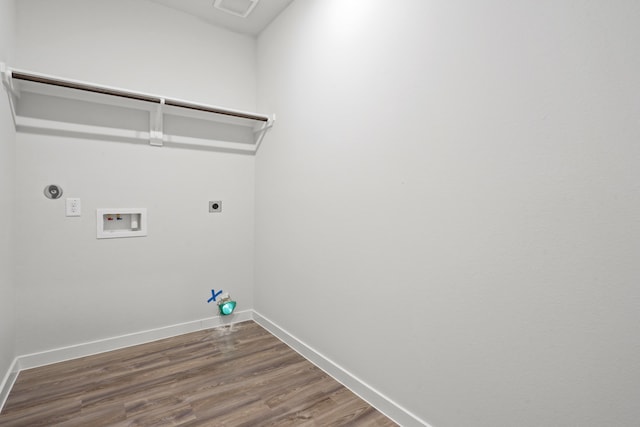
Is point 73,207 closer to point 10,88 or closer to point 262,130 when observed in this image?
point 10,88

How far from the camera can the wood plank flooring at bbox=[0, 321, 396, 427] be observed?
1661mm

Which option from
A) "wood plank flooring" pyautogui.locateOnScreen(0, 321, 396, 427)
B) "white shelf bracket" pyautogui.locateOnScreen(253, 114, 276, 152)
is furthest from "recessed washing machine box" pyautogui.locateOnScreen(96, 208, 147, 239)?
"white shelf bracket" pyautogui.locateOnScreen(253, 114, 276, 152)

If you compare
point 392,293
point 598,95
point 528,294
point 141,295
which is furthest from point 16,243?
point 598,95

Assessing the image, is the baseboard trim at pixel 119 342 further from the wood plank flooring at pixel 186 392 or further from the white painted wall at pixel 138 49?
the white painted wall at pixel 138 49

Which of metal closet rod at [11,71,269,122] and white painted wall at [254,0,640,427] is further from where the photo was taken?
metal closet rod at [11,71,269,122]

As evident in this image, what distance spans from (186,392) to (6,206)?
150 cm

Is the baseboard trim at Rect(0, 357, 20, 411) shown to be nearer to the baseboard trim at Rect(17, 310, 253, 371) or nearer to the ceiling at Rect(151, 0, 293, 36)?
the baseboard trim at Rect(17, 310, 253, 371)

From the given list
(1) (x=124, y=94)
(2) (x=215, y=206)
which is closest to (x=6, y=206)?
(1) (x=124, y=94)

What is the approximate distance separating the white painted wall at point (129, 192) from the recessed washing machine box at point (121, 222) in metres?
0.05

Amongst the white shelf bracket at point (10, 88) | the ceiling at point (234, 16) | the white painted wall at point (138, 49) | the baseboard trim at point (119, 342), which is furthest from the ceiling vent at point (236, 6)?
the baseboard trim at point (119, 342)

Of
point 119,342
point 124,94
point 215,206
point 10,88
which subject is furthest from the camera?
point 215,206

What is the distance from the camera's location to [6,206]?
1.86 m

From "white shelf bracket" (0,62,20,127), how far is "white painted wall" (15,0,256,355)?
0.17m

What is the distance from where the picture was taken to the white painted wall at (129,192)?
2100 millimetres
